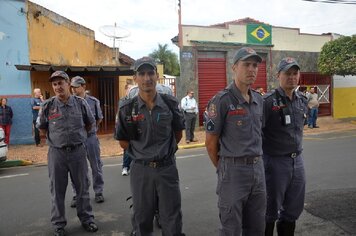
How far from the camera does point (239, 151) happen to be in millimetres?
2895

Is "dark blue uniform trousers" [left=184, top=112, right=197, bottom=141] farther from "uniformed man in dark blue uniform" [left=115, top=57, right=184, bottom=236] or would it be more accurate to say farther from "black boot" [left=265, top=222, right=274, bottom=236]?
"uniformed man in dark blue uniform" [left=115, top=57, right=184, bottom=236]

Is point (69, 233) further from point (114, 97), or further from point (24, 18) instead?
point (114, 97)

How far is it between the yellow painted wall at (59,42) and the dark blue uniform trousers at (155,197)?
10.8 m

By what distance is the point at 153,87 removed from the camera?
3.23m

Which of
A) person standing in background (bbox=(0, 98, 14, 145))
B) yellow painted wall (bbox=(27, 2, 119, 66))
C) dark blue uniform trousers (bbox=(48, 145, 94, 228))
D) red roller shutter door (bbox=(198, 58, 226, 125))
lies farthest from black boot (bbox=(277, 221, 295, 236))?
red roller shutter door (bbox=(198, 58, 226, 125))

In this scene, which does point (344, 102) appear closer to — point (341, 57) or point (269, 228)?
point (341, 57)

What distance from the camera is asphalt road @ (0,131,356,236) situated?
4367 millimetres

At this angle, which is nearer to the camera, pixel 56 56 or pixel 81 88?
pixel 81 88

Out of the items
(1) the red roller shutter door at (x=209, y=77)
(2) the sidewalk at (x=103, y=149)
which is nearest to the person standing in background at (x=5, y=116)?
(2) the sidewalk at (x=103, y=149)

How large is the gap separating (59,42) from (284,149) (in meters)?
13.1

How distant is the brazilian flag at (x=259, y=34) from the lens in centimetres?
1698

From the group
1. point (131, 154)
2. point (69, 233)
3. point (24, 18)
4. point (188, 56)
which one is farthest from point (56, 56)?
point (131, 154)

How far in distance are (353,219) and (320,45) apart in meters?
16.7

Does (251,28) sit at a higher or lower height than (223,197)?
higher
